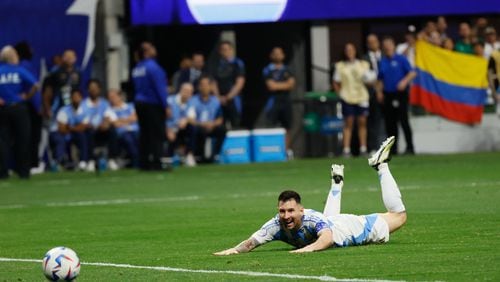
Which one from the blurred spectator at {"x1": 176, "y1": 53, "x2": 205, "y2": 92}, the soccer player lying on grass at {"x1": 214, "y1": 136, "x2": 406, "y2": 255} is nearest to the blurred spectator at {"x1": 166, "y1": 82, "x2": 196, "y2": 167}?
the blurred spectator at {"x1": 176, "y1": 53, "x2": 205, "y2": 92}

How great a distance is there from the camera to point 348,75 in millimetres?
30938

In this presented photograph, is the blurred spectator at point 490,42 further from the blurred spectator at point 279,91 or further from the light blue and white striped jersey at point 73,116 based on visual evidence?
the light blue and white striped jersey at point 73,116

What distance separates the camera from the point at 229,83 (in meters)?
31.6

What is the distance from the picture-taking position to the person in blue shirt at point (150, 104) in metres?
27.8

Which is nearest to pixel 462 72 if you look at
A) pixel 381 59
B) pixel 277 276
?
pixel 381 59

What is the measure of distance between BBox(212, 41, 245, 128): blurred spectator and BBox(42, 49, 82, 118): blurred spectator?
9.80ft

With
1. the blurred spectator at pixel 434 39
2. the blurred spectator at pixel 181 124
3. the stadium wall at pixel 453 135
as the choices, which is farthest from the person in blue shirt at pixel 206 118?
the blurred spectator at pixel 434 39

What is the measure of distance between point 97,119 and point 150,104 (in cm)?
274

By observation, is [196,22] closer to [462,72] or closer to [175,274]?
[462,72]

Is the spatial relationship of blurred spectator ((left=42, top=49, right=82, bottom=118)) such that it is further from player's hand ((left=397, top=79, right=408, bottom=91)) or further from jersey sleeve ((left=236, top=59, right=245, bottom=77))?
player's hand ((left=397, top=79, right=408, bottom=91))

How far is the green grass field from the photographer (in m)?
11.3

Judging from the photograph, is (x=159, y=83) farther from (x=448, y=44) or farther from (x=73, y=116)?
(x=448, y=44)

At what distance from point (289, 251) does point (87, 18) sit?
19.4 metres

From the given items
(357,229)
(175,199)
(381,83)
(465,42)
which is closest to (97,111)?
(381,83)
